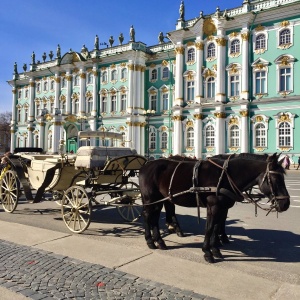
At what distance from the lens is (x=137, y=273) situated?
5094 millimetres

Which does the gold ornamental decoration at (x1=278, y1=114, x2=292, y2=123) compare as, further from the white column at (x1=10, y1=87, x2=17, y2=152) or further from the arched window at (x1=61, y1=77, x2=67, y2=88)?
the white column at (x1=10, y1=87, x2=17, y2=152)

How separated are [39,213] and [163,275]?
6.34m

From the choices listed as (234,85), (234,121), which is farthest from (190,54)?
(234,121)

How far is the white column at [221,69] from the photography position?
112 ft

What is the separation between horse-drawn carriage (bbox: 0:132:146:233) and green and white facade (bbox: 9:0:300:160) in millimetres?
17032

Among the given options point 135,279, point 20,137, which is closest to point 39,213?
point 135,279

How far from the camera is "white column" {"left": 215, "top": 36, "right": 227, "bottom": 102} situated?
3409cm

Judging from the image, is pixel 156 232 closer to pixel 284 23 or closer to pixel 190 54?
pixel 284 23

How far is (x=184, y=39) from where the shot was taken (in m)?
37.0

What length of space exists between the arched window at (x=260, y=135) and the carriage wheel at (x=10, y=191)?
2650cm

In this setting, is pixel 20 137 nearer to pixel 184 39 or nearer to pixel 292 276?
pixel 184 39

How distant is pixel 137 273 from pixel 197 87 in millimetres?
32179

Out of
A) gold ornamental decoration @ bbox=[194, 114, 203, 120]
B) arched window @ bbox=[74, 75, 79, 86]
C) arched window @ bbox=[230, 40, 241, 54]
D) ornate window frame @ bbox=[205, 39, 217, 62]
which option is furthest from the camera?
arched window @ bbox=[74, 75, 79, 86]

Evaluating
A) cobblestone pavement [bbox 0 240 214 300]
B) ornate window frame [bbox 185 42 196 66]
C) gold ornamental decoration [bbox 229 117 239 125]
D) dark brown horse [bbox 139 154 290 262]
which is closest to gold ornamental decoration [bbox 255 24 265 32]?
ornate window frame [bbox 185 42 196 66]
